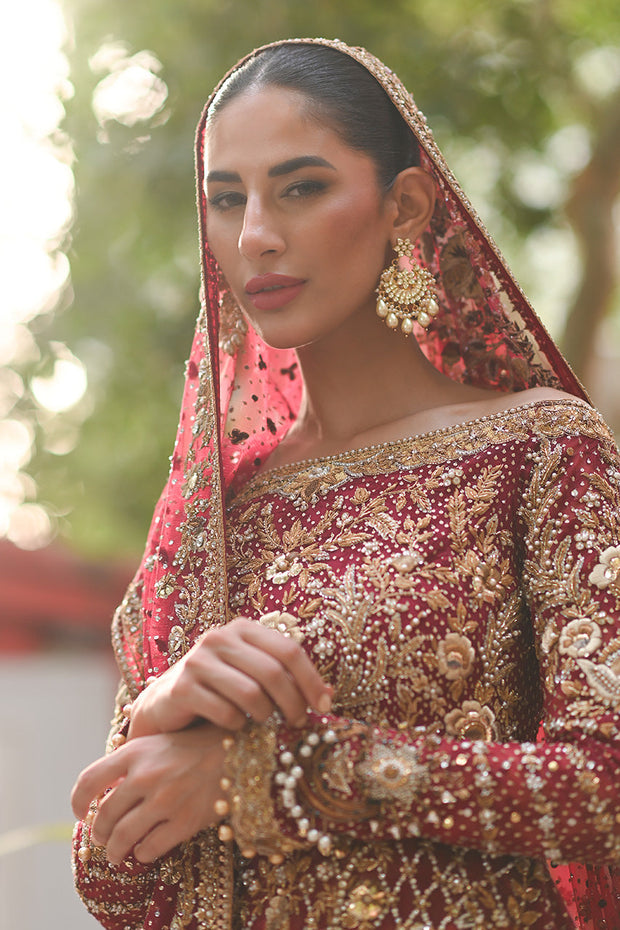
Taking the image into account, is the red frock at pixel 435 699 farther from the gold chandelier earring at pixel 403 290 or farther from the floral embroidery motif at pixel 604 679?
the gold chandelier earring at pixel 403 290

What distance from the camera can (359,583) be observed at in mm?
1633

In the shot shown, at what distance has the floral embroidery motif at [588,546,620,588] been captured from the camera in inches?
59.4

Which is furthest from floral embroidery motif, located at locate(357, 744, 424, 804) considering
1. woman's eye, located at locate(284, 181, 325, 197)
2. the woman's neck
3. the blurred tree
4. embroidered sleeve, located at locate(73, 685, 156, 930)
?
the blurred tree

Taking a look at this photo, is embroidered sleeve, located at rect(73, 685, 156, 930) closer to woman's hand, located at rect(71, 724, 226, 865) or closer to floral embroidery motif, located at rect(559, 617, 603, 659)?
woman's hand, located at rect(71, 724, 226, 865)

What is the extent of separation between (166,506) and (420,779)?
0.77m

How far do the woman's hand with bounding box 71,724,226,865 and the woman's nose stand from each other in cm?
76

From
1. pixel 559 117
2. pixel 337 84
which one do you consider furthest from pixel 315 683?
pixel 559 117

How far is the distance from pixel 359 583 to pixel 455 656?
0.58 feet

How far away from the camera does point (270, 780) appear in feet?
4.76

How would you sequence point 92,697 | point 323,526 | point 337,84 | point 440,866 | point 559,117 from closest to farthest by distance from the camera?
1. point 440,866
2. point 323,526
3. point 337,84
4. point 559,117
5. point 92,697

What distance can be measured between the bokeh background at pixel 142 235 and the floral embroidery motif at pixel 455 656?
2.09m

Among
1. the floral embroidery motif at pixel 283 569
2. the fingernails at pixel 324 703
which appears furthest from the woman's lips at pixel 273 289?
the fingernails at pixel 324 703

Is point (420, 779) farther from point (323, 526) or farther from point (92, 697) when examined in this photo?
point (92, 697)

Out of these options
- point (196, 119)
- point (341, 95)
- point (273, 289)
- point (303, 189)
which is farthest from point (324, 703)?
point (196, 119)
